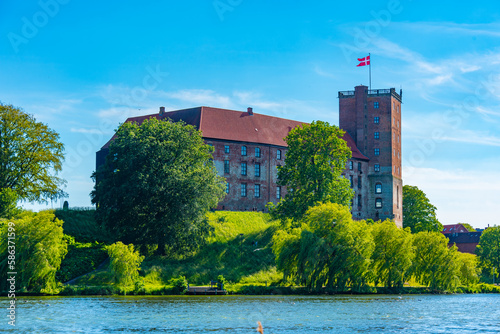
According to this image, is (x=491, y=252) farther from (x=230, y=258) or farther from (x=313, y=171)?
(x=230, y=258)

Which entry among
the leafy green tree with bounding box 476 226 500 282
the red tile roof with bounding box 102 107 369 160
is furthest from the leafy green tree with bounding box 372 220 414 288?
the leafy green tree with bounding box 476 226 500 282

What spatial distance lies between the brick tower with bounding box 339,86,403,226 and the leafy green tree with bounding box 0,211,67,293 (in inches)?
2109

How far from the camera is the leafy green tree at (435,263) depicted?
63.6 metres

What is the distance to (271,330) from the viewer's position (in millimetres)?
32062

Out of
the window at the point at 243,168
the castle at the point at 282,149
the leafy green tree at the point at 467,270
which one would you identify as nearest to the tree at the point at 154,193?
the castle at the point at 282,149

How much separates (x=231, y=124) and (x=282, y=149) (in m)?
7.48

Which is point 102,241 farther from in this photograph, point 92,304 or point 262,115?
point 262,115

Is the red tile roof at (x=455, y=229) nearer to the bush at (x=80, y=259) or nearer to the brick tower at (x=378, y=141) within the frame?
the brick tower at (x=378, y=141)

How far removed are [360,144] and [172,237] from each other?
144 ft

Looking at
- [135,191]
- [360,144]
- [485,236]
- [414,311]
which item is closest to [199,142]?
[135,191]

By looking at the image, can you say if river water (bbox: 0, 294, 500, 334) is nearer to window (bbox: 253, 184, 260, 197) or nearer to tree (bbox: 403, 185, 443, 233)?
window (bbox: 253, 184, 260, 197)

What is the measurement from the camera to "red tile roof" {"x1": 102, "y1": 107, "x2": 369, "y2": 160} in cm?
8375

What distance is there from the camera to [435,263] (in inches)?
2527
